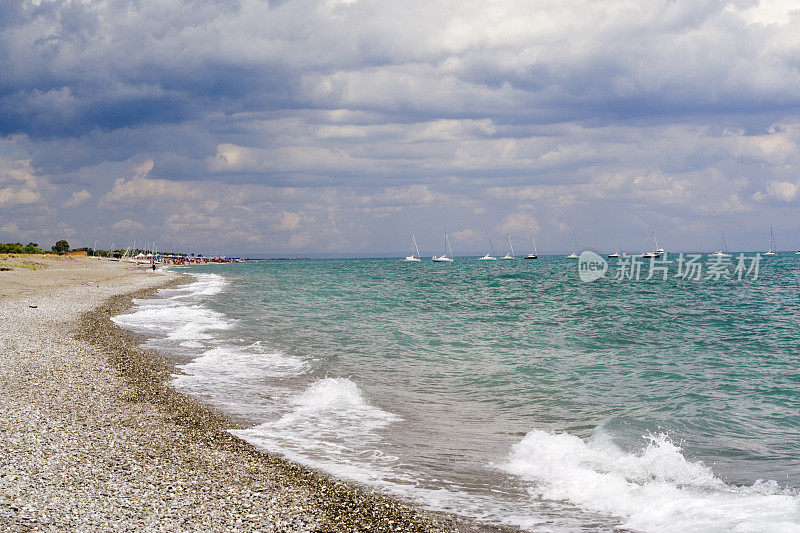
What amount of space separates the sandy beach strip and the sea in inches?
30.3

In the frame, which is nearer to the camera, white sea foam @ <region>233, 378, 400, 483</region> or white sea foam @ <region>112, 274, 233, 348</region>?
white sea foam @ <region>233, 378, 400, 483</region>

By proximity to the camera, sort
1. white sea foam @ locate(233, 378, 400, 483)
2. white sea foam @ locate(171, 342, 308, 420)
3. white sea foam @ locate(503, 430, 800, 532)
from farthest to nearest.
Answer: white sea foam @ locate(171, 342, 308, 420)
white sea foam @ locate(233, 378, 400, 483)
white sea foam @ locate(503, 430, 800, 532)

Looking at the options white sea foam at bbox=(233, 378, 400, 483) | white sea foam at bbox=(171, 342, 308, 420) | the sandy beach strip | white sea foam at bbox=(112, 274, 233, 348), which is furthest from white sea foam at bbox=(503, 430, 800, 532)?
white sea foam at bbox=(112, 274, 233, 348)

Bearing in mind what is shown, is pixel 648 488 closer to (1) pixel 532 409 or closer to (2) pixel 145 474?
(1) pixel 532 409

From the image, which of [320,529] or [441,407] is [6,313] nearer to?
[441,407]

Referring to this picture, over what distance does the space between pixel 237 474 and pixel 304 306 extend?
1413 inches

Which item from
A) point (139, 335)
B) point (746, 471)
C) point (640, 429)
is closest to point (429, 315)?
point (139, 335)

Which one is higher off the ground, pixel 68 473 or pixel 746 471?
pixel 68 473

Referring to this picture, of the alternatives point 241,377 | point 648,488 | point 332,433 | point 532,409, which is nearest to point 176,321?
point 241,377

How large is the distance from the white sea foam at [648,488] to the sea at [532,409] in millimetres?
34

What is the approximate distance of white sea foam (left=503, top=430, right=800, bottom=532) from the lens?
7934 millimetres

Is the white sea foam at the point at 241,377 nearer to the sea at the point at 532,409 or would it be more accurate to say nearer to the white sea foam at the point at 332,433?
the sea at the point at 532,409

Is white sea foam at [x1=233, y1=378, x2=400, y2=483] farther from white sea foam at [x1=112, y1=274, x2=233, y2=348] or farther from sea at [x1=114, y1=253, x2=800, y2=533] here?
white sea foam at [x1=112, y1=274, x2=233, y2=348]

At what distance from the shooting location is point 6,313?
2820cm
